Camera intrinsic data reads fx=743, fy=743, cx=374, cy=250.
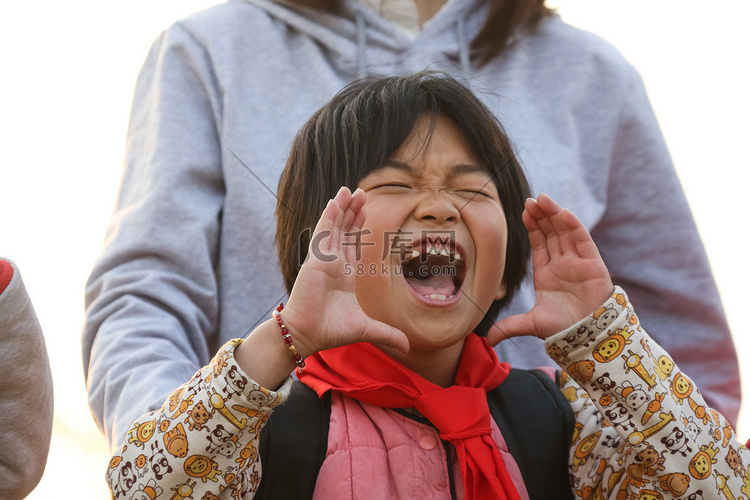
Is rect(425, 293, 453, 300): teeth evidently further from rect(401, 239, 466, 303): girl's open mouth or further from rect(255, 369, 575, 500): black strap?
rect(255, 369, 575, 500): black strap

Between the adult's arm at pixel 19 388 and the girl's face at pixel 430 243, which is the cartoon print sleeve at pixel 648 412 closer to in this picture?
the girl's face at pixel 430 243

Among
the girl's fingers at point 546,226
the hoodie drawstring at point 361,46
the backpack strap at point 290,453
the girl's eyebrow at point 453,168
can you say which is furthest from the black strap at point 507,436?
the hoodie drawstring at point 361,46

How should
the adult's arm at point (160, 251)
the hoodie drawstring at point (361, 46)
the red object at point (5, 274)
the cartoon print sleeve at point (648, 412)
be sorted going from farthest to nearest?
the hoodie drawstring at point (361, 46), the adult's arm at point (160, 251), the cartoon print sleeve at point (648, 412), the red object at point (5, 274)

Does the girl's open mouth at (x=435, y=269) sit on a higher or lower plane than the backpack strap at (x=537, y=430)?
higher

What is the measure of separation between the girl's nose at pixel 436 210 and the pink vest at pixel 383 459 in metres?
0.26

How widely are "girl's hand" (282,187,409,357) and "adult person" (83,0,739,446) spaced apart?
1.48 feet

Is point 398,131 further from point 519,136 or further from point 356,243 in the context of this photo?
point 519,136

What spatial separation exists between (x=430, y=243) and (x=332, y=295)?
0.17 m

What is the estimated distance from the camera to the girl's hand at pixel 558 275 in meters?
0.98

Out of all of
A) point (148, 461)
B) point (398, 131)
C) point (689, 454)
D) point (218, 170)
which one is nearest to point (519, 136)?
point (398, 131)

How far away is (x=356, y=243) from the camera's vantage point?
934 millimetres

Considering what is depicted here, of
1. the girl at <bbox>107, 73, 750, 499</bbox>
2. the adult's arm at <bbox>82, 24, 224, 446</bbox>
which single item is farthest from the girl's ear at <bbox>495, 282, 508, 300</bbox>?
the adult's arm at <bbox>82, 24, 224, 446</bbox>

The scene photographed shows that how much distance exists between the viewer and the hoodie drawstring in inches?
59.2

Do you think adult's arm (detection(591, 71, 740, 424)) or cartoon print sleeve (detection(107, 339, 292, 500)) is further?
adult's arm (detection(591, 71, 740, 424))
